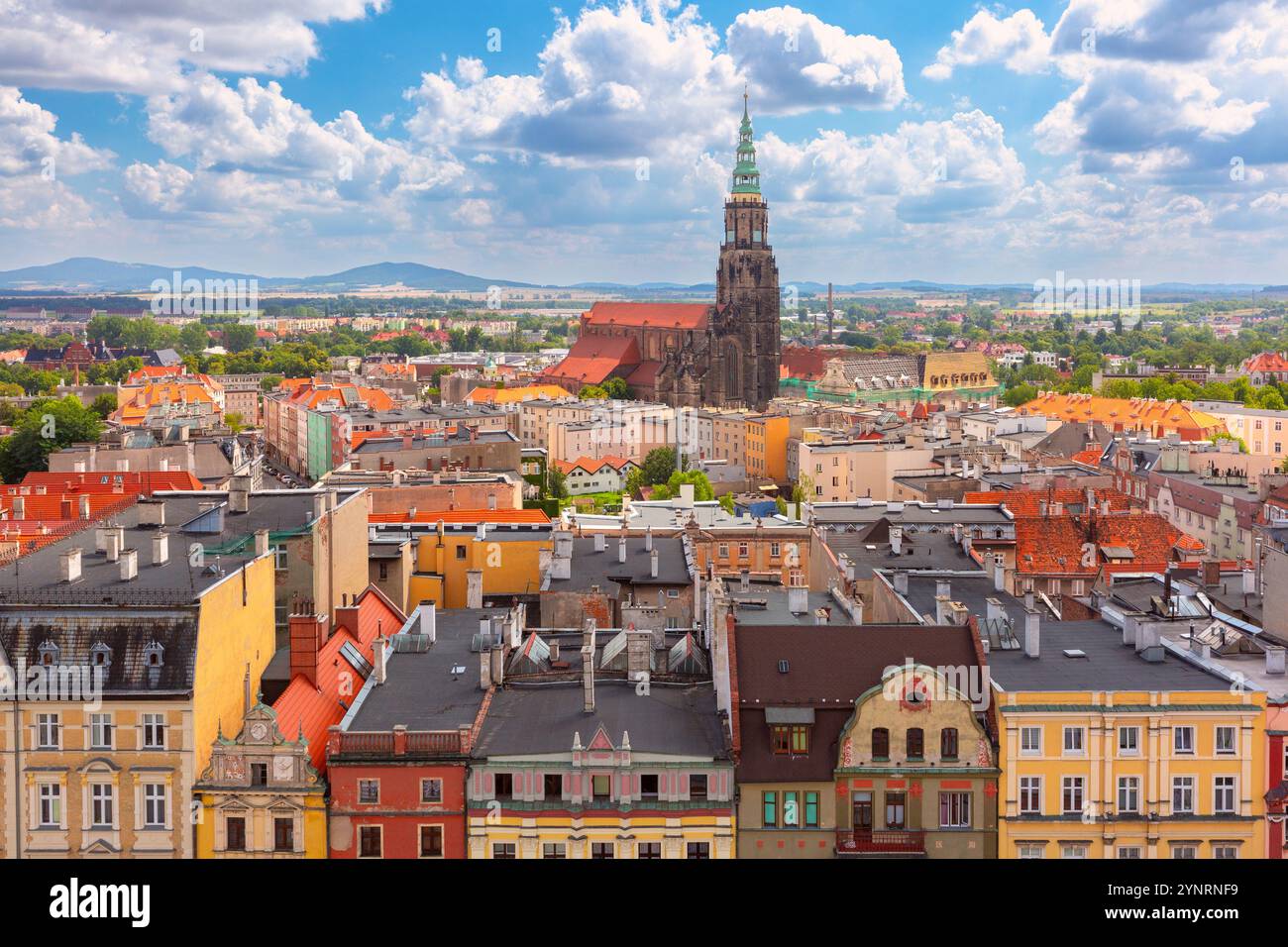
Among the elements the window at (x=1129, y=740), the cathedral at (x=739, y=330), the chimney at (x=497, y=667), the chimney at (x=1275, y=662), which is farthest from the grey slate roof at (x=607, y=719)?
the cathedral at (x=739, y=330)

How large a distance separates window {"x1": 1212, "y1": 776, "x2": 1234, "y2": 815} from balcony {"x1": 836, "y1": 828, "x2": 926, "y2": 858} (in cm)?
618

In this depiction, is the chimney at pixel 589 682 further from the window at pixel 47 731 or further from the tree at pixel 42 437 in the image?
the tree at pixel 42 437

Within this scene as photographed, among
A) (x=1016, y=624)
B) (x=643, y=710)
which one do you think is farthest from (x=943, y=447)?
(x=643, y=710)

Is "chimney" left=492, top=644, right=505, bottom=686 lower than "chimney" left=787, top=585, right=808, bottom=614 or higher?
lower

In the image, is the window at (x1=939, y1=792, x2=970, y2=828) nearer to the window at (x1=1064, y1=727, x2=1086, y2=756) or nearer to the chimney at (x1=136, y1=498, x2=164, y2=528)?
the window at (x1=1064, y1=727, x2=1086, y2=756)

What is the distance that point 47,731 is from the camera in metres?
29.3

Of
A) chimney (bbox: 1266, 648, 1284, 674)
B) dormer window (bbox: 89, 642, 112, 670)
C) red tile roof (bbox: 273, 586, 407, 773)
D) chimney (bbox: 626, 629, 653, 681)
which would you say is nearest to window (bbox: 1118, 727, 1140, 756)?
chimney (bbox: 1266, 648, 1284, 674)

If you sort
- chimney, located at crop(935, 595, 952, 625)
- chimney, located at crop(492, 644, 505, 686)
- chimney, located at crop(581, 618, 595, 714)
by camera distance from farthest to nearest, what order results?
chimney, located at crop(935, 595, 952, 625)
chimney, located at crop(492, 644, 505, 686)
chimney, located at crop(581, 618, 595, 714)

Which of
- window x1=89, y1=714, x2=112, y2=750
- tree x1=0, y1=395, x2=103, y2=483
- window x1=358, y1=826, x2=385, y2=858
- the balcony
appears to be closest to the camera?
the balcony

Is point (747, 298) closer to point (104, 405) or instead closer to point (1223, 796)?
point (104, 405)

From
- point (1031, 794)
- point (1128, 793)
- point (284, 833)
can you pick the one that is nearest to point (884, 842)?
point (1031, 794)

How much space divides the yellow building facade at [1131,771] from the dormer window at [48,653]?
65.3ft

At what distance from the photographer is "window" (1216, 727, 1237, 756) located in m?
29.3

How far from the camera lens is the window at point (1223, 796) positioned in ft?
96.0
